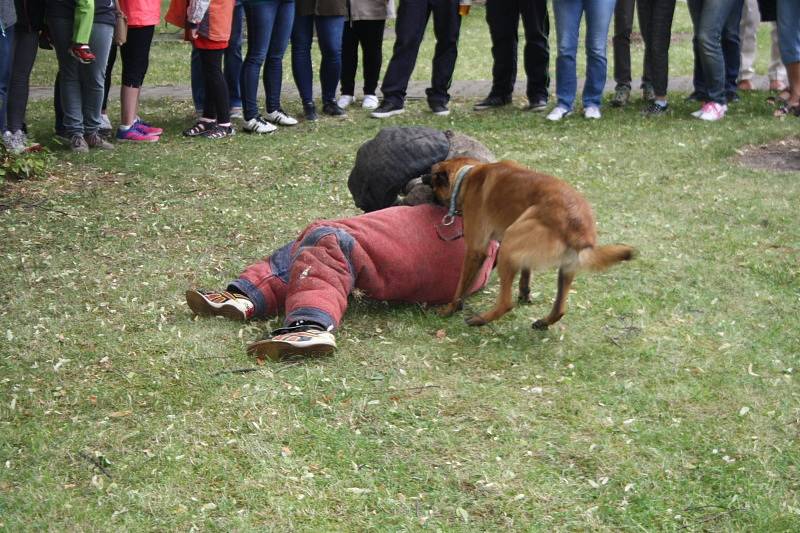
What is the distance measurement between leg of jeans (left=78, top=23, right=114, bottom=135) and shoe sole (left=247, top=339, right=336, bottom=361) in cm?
484

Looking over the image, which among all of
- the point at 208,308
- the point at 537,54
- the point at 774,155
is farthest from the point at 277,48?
the point at 208,308

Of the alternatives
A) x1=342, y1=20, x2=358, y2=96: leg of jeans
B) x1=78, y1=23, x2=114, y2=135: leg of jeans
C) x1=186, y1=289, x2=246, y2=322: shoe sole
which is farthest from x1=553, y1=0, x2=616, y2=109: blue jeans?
x1=186, y1=289, x2=246, y2=322: shoe sole

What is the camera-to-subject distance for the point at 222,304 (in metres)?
4.76

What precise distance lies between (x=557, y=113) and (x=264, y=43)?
302cm

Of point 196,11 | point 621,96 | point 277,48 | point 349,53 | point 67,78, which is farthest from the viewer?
point 349,53

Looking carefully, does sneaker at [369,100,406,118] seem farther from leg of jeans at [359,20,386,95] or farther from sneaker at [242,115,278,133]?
sneaker at [242,115,278,133]

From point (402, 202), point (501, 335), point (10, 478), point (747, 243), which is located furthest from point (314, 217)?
point (10, 478)

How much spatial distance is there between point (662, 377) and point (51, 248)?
387 cm

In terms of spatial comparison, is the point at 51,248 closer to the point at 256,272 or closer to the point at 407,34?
the point at 256,272

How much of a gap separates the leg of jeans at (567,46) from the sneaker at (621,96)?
68 centimetres

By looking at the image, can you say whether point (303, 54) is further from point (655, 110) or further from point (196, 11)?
point (655, 110)

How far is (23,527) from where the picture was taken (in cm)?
319

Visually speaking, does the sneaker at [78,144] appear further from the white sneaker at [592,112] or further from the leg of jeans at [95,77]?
the white sneaker at [592,112]

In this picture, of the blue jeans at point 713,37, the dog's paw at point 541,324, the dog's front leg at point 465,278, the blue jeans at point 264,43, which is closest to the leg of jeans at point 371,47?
the blue jeans at point 264,43
